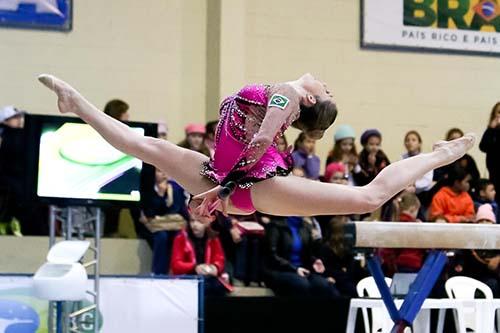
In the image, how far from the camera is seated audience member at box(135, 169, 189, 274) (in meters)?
7.84

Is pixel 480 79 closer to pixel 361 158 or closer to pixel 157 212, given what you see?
pixel 361 158

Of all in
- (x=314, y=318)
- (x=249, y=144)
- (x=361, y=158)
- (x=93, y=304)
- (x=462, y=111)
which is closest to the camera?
(x=249, y=144)

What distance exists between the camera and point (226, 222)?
26.4ft

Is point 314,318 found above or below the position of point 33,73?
below

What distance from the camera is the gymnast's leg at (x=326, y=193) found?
4.77 m

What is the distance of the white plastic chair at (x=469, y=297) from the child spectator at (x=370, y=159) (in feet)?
4.38

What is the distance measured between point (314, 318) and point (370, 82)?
11.4 ft

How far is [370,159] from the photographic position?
29.7 feet

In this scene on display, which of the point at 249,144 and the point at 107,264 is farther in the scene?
the point at 107,264

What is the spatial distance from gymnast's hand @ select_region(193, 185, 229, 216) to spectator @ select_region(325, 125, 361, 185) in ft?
14.2

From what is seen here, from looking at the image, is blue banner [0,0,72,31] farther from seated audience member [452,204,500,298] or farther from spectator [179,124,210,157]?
seated audience member [452,204,500,298]

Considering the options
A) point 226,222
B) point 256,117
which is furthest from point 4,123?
point 256,117

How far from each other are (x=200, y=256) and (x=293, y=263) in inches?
31.3

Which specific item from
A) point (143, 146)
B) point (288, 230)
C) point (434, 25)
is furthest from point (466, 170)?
point (143, 146)
